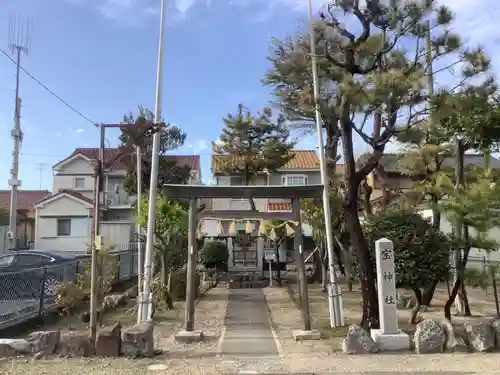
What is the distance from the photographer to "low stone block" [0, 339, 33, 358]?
7.68 metres

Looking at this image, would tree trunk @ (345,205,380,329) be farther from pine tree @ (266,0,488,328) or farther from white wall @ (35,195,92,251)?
white wall @ (35,195,92,251)

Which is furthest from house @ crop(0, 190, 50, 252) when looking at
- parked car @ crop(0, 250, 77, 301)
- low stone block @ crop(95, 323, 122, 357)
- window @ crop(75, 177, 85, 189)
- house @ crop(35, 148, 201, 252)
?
low stone block @ crop(95, 323, 122, 357)

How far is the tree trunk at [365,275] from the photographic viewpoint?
9.29m

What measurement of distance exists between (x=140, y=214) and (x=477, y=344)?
9640 millimetres

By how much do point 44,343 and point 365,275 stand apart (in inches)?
228

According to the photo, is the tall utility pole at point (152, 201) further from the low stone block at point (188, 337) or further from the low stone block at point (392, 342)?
the low stone block at point (392, 342)

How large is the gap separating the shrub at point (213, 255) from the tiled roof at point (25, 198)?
20494 millimetres

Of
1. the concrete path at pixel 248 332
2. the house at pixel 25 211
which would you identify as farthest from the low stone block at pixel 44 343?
the house at pixel 25 211

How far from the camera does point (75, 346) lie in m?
7.74

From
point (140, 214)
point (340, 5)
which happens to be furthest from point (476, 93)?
point (140, 214)

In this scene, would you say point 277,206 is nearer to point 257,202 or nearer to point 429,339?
point 257,202

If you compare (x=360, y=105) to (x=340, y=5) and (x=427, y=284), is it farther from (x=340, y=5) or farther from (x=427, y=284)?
(x=427, y=284)

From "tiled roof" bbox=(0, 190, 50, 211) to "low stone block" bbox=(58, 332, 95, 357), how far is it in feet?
109

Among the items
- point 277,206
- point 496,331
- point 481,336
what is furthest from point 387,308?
point 277,206
